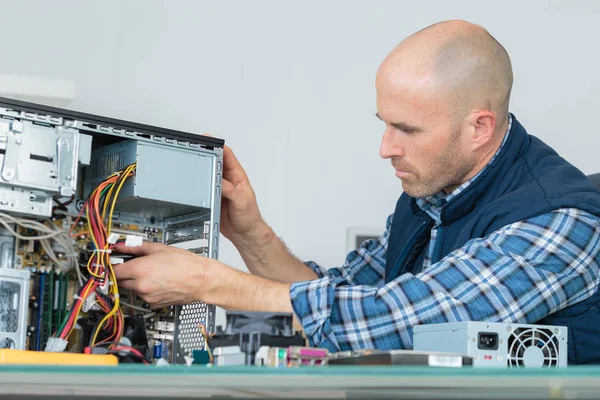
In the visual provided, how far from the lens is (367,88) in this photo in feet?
9.31

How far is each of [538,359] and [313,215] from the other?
1.70 meters

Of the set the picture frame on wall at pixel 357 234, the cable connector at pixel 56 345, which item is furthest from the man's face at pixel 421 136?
the picture frame on wall at pixel 357 234

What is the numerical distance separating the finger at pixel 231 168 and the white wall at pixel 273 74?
1.02 meters

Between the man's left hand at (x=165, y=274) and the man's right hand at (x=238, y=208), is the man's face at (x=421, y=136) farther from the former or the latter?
the man's left hand at (x=165, y=274)

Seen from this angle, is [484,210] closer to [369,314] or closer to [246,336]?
[369,314]

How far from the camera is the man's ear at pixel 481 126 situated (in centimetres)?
178

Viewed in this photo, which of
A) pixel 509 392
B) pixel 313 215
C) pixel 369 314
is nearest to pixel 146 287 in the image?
pixel 369 314

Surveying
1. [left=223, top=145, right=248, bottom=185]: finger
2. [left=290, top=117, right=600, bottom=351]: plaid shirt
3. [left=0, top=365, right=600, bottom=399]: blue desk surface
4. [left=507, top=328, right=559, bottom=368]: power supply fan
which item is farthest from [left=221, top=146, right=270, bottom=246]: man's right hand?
[left=0, top=365, right=600, bottom=399]: blue desk surface

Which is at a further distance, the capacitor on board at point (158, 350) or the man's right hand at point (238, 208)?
the man's right hand at point (238, 208)

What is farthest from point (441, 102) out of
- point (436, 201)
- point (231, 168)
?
point (231, 168)

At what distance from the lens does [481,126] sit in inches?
70.7

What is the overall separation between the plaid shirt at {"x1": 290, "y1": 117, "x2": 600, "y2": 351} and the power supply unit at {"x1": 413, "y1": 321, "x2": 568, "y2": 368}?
15cm

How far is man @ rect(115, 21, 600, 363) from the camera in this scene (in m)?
1.41

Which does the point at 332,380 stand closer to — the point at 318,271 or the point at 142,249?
the point at 142,249
